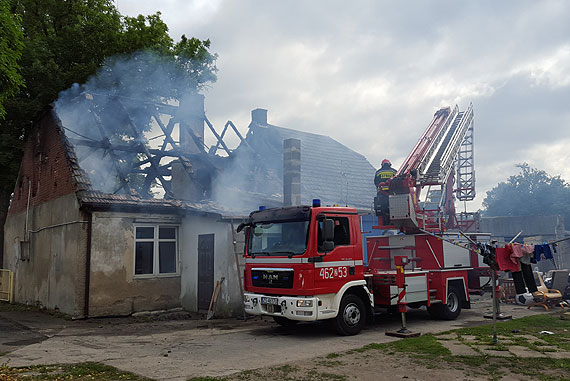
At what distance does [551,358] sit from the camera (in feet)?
23.3

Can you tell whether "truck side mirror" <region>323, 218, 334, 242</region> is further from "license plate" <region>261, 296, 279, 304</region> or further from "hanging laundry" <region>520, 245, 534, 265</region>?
"hanging laundry" <region>520, 245, 534, 265</region>

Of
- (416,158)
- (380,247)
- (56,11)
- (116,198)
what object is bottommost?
(380,247)

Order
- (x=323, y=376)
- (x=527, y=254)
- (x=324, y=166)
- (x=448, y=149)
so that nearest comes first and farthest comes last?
(x=323, y=376) < (x=527, y=254) < (x=448, y=149) < (x=324, y=166)

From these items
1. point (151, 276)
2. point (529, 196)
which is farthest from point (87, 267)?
point (529, 196)

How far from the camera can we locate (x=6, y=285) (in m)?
18.5

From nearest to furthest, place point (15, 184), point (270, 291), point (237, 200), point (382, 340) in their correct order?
point (382, 340)
point (270, 291)
point (237, 200)
point (15, 184)

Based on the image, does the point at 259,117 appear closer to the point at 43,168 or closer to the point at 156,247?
the point at 43,168

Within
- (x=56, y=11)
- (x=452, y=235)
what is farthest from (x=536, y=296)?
(x=56, y=11)

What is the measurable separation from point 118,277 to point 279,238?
20.3 feet

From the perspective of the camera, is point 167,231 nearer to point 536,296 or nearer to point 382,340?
point 382,340

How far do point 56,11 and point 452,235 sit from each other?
19387 mm

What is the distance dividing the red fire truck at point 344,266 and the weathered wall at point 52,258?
558cm

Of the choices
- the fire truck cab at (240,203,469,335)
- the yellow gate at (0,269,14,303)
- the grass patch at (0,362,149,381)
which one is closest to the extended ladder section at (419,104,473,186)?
the fire truck cab at (240,203,469,335)

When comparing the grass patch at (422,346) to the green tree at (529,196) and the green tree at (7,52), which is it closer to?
the green tree at (7,52)
